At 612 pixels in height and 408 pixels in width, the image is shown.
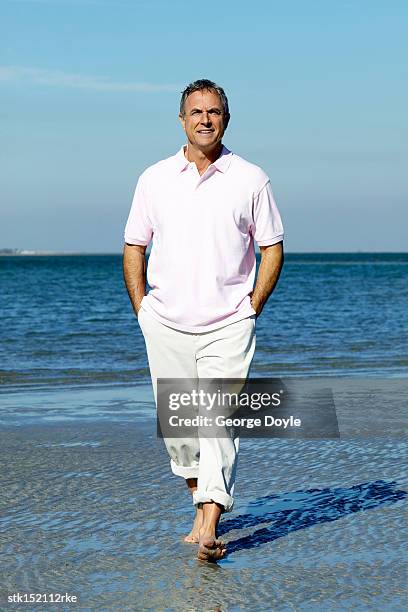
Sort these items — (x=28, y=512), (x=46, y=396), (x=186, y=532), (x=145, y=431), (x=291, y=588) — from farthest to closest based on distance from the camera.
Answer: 1. (x=46, y=396)
2. (x=145, y=431)
3. (x=28, y=512)
4. (x=186, y=532)
5. (x=291, y=588)

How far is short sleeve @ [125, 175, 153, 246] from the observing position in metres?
4.96

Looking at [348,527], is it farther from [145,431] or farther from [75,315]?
[75,315]

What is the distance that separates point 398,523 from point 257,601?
1.40 m

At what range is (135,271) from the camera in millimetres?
5051

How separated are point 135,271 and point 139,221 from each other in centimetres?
23

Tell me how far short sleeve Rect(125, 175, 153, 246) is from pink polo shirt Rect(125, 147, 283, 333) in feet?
0.13

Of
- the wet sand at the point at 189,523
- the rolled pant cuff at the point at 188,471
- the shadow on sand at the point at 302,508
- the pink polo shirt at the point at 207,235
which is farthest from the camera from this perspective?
the shadow on sand at the point at 302,508

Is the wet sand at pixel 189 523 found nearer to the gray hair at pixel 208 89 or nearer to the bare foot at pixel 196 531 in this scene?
the bare foot at pixel 196 531

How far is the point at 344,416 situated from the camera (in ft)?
30.6

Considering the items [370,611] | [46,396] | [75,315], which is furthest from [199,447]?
[75,315]

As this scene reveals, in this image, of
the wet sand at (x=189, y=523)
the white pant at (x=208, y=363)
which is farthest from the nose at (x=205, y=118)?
the wet sand at (x=189, y=523)

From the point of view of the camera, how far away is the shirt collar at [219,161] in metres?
4.82

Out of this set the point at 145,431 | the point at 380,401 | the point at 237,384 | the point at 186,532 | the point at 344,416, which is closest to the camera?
the point at 237,384

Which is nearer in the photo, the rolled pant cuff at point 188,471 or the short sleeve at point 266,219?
the short sleeve at point 266,219
